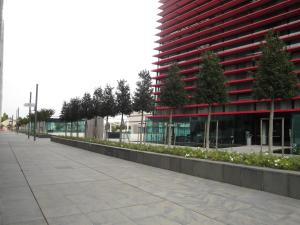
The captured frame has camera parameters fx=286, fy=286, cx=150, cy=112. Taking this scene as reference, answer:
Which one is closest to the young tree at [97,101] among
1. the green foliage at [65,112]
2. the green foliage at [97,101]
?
the green foliage at [97,101]

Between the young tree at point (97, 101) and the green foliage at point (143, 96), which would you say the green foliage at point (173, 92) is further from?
the young tree at point (97, 101)

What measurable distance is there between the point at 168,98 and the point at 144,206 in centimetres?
2230

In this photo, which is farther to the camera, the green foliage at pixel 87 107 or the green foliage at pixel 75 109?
the green foliage at pixel 75 109

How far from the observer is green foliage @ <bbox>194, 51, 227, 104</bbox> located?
75.8 ft

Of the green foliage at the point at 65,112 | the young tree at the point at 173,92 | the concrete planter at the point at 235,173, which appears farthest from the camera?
the green foliage at the point at 65,112

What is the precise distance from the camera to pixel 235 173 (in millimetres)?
8578

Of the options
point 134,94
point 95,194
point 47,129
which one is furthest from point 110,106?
point 47,129

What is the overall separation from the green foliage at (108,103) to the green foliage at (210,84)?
9.52 metres

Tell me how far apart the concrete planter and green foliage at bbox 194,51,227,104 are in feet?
36.2

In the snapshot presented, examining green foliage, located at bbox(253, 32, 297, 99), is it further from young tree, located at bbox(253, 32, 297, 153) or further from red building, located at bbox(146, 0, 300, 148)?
red building, located at bbox(146, 0, 300, 148)

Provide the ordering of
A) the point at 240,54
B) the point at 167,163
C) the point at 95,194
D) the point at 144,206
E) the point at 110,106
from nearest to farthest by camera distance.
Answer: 1. the point at 144,206
2. the point at 95,194
3. the point at 167,163
4. the point at 110,106
5. the point at 240,54

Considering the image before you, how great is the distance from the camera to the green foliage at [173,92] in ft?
91.6

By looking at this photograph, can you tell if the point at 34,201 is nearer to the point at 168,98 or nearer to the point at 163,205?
the point at 163,205

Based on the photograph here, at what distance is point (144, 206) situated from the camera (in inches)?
236
